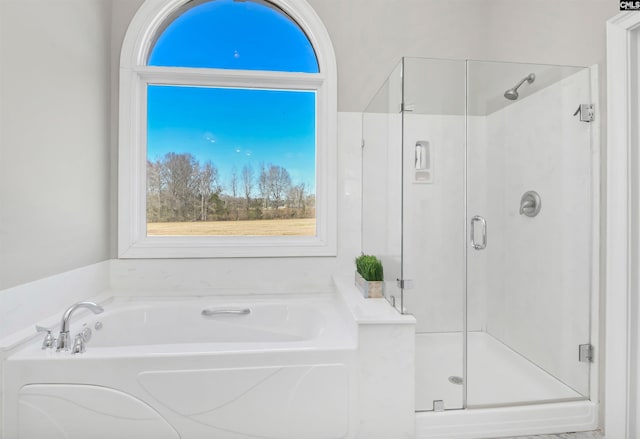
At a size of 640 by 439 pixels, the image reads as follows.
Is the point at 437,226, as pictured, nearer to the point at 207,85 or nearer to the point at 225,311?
the point at 225,311

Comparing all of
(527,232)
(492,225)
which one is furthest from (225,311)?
(527,232)

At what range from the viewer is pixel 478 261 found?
2010 millimetres

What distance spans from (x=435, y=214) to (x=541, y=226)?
66cm

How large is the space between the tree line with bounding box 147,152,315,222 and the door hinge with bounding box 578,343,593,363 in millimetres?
1773

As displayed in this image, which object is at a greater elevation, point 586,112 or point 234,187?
point 586,112

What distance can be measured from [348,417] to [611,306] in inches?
51.8

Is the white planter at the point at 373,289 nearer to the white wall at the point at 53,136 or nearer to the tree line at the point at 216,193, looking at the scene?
the tree line at the point at 216,193

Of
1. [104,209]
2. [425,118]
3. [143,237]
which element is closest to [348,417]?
[425,118]

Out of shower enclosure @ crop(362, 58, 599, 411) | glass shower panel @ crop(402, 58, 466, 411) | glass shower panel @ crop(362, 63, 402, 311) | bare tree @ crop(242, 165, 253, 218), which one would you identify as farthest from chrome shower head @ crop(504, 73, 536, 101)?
bare tree @ crop(242, 165, 253, 218)

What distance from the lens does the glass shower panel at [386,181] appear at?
1.90 metres

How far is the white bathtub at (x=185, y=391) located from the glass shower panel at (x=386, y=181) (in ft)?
1.64

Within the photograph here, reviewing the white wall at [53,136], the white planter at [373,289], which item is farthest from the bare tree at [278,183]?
the white wall at [53,136]

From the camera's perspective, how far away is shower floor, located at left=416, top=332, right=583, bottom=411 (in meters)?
1.78

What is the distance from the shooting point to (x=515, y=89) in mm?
1995
